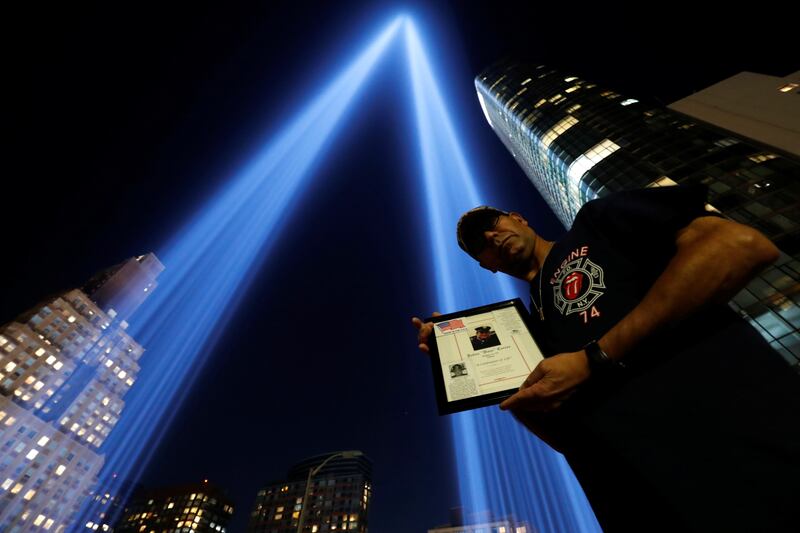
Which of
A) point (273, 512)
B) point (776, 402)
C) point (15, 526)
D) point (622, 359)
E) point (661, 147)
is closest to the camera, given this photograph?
point (776, 402)

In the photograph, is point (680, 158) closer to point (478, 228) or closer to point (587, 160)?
point (587, 160)

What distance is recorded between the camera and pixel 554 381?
1693 mm

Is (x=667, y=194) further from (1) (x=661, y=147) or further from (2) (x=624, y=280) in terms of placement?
(1) (x=661, y=147)

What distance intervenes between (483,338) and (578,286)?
1.03 m

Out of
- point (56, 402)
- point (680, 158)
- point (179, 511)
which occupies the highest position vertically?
point (680, 158)

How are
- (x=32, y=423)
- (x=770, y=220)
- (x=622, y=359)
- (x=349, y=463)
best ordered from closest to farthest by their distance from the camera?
1. (x=622, y=359)
2. (x=770, y=220)
3. (x=32, y=423)
4. (x=349, y=463)

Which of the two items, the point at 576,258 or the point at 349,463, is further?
the point at 349,463

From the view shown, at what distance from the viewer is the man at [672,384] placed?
1.31 m

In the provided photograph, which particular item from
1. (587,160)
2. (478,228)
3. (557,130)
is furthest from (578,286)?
(557,130)

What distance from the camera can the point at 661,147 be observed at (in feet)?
124

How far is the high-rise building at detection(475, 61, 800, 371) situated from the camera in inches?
1005

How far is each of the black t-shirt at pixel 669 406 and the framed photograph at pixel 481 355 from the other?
1.46 feet

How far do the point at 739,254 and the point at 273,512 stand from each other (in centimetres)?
13545

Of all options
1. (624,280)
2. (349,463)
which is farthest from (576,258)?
(349,463)
